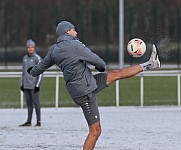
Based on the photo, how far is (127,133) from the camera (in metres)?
14.2

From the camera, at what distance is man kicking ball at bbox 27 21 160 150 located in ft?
32.4

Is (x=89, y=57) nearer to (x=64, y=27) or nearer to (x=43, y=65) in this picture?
(x=64, y=27)

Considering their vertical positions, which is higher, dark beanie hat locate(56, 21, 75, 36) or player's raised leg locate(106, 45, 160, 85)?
dark beanie hat locate(56, 21, 75, 36)

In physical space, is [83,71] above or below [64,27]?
below

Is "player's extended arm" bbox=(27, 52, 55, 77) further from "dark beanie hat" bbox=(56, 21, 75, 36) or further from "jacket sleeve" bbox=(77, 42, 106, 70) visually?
"jacket sleeve" bbox=(77, 42, 106, 70)

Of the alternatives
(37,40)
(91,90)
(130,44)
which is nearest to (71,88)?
(91,90)

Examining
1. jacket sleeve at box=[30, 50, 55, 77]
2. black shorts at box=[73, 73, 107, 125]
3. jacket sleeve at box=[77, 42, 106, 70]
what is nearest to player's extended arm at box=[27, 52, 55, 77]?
jacket sleeve at box=[30, 50, 55, 77]

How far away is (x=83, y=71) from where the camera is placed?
391 inches

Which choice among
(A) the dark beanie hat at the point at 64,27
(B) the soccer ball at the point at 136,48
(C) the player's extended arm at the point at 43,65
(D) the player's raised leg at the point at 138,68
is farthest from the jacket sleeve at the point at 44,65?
(B) the soccer ball at the point at 136,48

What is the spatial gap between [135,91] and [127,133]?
1154cm

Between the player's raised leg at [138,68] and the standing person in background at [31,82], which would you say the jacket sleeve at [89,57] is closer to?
the player's raised leg at [138,68]

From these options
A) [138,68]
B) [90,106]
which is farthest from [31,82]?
[138,68]

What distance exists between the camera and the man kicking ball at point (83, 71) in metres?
9.88

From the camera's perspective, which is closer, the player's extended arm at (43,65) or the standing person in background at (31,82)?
the player's extended arm at (43,65)
